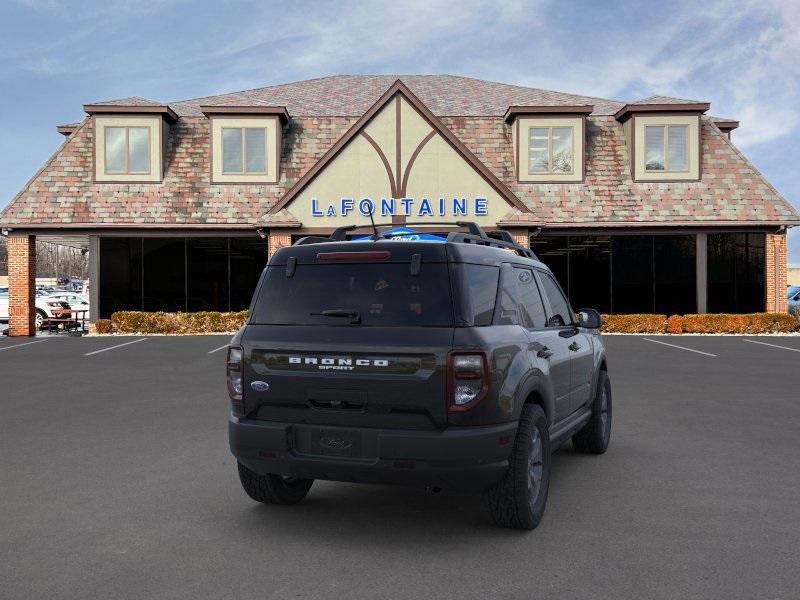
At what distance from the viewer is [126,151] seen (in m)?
24.3

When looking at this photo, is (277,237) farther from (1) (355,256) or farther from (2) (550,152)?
(1) (355,256)

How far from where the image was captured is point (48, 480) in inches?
243

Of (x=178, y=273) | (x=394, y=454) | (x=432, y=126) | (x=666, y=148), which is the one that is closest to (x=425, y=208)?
(x=432, y=126)

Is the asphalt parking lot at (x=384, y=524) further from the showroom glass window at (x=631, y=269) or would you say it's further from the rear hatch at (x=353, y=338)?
the showroom glass window at (x=631, y=269)

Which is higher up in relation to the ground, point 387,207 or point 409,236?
point 387,207

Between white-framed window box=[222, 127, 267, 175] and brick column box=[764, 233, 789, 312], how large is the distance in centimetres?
1660

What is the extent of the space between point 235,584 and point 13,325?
21997mm

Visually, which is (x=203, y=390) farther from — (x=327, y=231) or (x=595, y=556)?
(x=327, y=231)

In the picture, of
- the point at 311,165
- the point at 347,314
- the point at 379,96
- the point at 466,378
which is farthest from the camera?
the point at 379,96

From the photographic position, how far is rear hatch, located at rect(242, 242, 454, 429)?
176 inches

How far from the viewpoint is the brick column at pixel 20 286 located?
23062 mm

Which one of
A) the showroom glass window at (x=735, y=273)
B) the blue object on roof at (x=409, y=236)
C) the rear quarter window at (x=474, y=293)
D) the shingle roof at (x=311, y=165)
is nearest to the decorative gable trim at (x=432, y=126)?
the shingle roof at (x=311, y=165)

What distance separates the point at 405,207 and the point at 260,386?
18201 millimetres

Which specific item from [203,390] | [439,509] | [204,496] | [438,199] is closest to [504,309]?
[439,509]
